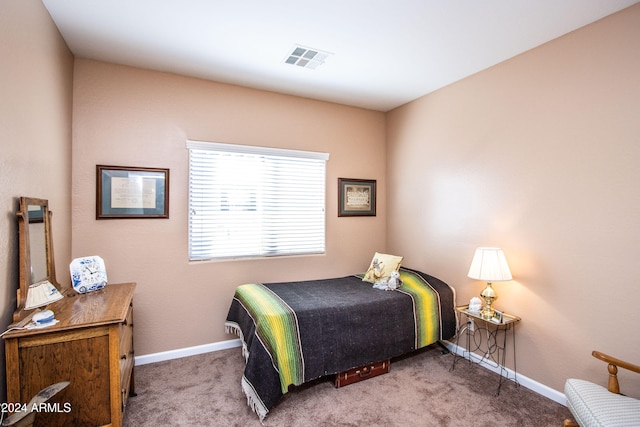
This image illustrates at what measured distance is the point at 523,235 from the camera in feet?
8.74

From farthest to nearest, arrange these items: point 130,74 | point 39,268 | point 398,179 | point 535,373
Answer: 1. point 398,179
2. point 130,74
3. point 535,373
4. point 39,268

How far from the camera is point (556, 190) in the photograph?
245 cm

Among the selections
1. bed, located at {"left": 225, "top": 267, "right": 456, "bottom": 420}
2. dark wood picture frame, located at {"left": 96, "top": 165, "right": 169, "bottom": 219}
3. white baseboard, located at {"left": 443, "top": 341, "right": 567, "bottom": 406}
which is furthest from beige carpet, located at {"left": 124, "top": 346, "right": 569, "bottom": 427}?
dark wood picture frame, located at {"left": 96, "top": 165, "right": 169, "bottom": 219}

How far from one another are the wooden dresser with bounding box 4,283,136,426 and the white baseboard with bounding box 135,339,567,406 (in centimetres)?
147

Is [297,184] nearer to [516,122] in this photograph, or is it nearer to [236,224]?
[236,224]

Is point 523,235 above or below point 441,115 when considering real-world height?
below

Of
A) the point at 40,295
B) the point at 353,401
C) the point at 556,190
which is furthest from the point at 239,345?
the point at 556,190

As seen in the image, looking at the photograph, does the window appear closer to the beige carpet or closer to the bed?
the bed

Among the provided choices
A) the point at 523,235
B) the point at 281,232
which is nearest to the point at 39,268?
the point at 281,232

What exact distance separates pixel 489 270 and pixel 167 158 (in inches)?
120

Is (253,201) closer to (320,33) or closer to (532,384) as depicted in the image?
(320,33)

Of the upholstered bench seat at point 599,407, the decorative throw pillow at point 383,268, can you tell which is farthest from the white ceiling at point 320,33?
the upholstered bench seat at point 599,407

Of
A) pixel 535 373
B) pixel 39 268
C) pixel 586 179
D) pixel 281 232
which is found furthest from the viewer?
pixel 281 232

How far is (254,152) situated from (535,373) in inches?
127
